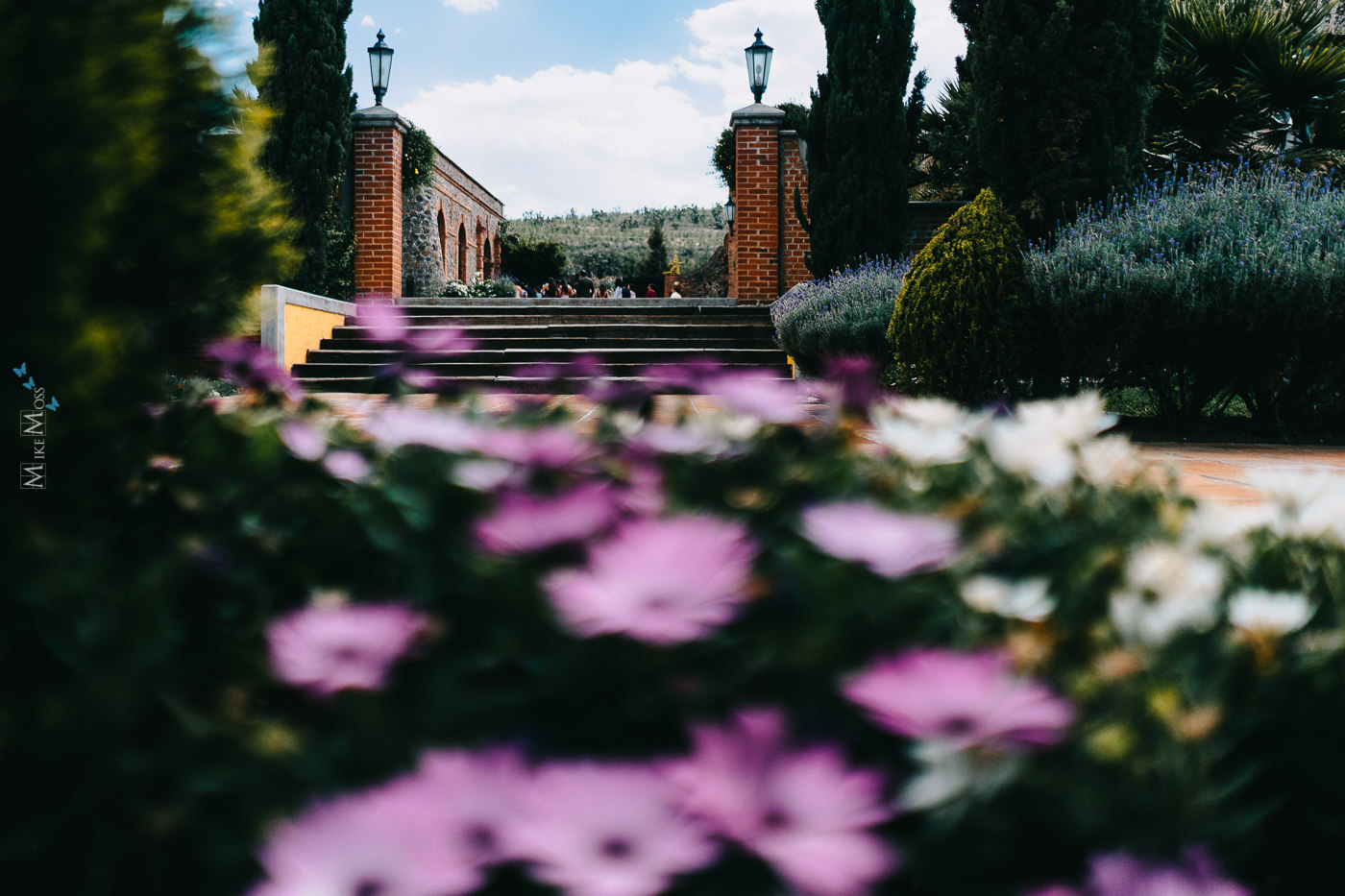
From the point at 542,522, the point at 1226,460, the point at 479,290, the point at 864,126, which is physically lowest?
the point at 1226,460

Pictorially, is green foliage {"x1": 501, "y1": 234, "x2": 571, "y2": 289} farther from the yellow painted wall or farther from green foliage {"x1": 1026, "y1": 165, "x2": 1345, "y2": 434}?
green foliage {"x1": 1026, "y1": 165, "x2": 1345, "y2": 434}

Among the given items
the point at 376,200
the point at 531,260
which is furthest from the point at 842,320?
the point at 531,260

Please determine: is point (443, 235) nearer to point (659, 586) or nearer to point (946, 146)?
point (946, 146)

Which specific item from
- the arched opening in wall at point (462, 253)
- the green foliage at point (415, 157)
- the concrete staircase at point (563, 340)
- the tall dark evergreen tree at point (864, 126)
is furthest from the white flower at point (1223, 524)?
the arched opening in wall at point (462, 253)

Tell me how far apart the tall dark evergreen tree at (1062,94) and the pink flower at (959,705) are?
25.5ft

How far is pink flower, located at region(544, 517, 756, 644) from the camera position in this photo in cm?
46

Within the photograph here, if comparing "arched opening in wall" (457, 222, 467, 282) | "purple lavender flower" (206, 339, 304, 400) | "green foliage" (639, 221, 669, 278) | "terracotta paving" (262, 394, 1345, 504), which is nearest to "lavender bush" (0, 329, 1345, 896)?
"purple lavender flower" (206, 339, 304, 400)

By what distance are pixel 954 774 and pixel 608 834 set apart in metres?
0.18

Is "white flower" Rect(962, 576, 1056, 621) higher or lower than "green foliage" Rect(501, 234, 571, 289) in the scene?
lower

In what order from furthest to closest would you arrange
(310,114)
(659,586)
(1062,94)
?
(310,114) < (1062,94) < (659,586)

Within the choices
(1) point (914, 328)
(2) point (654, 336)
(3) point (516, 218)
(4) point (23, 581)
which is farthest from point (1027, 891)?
(3) point (516, 218)

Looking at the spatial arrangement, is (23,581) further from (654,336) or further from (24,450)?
(654,336)

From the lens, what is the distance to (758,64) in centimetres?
1077

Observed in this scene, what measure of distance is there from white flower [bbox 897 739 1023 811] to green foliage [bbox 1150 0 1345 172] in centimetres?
1071
